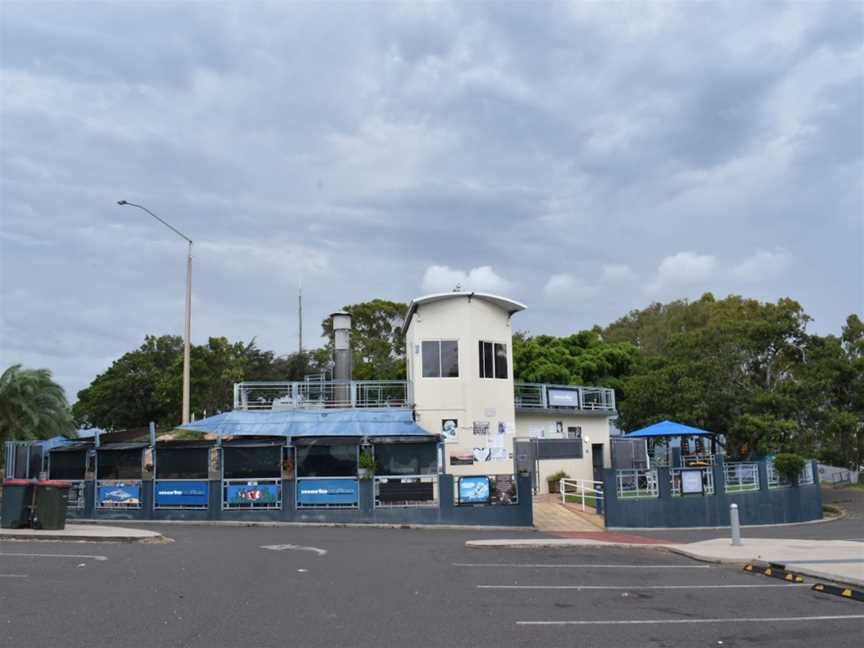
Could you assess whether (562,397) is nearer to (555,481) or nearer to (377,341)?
(555,481)

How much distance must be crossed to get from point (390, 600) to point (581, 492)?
63.9ft

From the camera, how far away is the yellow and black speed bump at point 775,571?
13590mm

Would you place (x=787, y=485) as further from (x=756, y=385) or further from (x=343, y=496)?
(x=343, y=496)

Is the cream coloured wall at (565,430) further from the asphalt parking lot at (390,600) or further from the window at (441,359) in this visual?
the asphalt parking lot at (390,600)

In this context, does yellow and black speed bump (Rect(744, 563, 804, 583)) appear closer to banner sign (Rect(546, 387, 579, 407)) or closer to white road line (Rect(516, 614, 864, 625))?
white road line (Rect(516, 614, 864, 625))

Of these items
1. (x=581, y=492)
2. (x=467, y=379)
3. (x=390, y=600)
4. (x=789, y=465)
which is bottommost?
(x=390, y=600)

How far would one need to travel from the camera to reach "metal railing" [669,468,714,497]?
24.5 m

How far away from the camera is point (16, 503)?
20016mm

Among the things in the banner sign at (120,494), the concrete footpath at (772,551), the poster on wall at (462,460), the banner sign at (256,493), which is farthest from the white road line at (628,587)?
the poster on wall at (462,460)

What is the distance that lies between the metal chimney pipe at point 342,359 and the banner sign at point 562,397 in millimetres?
8247

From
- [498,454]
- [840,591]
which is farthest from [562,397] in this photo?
[840,591]

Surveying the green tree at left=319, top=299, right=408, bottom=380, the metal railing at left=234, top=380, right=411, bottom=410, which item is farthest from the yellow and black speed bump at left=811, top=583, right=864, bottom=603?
the green tree at left=319, top=299, right=408, bottom=380

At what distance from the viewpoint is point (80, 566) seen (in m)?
13.8

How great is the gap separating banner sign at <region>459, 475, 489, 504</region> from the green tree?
3276cm
